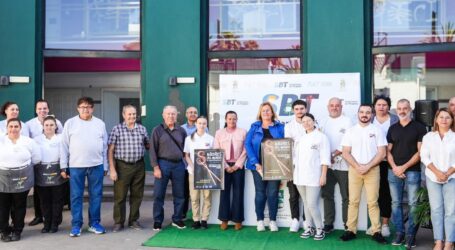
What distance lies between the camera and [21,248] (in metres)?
5.85

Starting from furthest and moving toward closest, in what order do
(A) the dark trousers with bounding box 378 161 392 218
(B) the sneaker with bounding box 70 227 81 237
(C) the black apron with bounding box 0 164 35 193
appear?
(B) the sneaker with bounding box 70 227 81 237 < (A) the dark trousers with bounding box 378 161 392 218 < (C) the black apron with bounding box 0 164 35 193

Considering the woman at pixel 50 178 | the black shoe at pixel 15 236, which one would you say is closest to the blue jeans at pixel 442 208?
the woman at pixel 50 178

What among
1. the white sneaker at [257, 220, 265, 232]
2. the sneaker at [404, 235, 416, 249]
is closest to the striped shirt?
the white sneaker at [257, 220, 265, 232]

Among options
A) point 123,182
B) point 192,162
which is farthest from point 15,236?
point 192,162

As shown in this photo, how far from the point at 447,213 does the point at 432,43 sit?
497cm

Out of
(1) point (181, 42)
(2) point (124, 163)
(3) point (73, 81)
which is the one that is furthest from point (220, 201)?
(3) point (73, 81)

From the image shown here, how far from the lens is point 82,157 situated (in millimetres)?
6457

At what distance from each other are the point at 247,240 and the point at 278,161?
43.1 inches

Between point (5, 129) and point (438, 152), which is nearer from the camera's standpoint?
point (438, 152)

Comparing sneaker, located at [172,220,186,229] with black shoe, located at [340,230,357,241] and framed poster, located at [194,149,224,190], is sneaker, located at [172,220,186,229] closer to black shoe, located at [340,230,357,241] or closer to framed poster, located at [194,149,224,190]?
framed poster, located at [194,149,224,190]

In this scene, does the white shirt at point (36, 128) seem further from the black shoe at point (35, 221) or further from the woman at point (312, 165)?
the woman at point (312, 165)

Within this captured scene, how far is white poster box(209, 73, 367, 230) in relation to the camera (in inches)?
273

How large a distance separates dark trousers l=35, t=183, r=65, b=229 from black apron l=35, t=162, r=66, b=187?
0.09m

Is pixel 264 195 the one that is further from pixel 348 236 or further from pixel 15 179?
pixel 15 179
